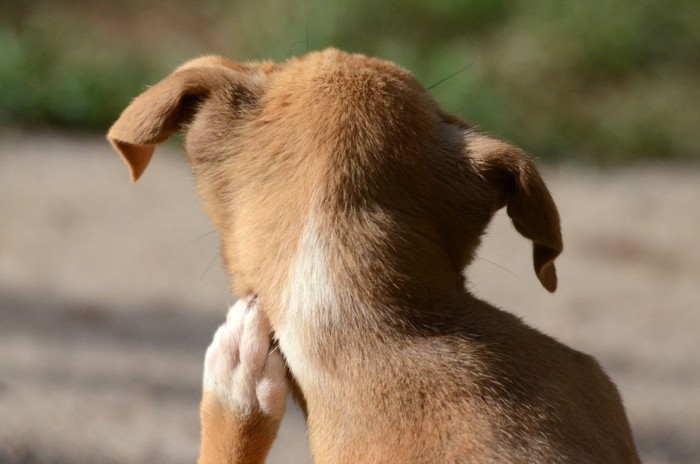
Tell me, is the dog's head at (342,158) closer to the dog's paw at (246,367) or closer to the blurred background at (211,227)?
the dog's paw at (246,367)

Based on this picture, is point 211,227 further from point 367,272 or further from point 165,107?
point 367,272

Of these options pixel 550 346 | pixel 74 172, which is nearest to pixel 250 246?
pixel 550 346

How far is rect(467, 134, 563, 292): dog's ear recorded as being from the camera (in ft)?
9.07

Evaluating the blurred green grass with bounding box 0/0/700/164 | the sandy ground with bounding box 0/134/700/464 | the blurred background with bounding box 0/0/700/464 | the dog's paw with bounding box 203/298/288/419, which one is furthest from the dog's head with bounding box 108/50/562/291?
the blurred green grass with bounding box 0/0/700/164

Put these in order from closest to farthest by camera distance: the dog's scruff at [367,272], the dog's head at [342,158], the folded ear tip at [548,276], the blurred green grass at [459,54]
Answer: the dog's scruff at [367,272]
the dog's head at [342,158]
the folded ear tip at [548,276]
the blurred green grass at [459,54]

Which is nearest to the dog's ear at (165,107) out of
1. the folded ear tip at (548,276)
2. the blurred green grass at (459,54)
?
the folded ear tip at (548,276)

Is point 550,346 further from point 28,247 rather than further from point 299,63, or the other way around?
point 28,247

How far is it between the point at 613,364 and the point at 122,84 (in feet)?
13.2

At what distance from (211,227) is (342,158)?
12.6 feet

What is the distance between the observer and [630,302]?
6.32 metres

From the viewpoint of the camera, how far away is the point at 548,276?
3.05 meters

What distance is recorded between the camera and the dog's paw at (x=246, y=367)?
283 cm

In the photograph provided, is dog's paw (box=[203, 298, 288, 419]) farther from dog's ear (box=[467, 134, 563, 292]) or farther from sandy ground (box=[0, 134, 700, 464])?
sandy ground (box=[0, 134, 700, 464])

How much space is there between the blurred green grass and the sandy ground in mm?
337
